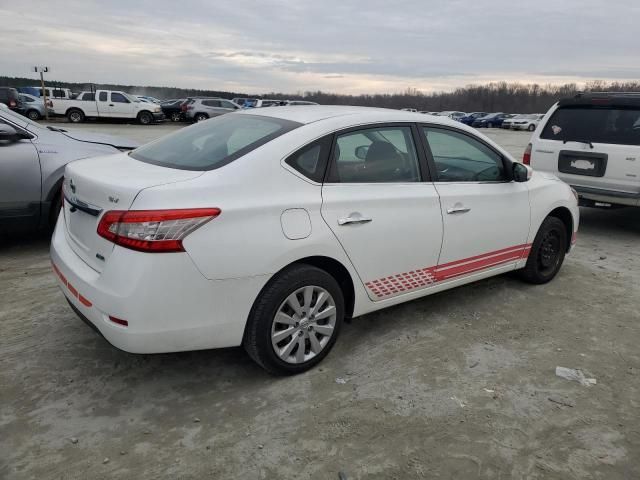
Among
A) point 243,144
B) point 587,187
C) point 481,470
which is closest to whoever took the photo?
point 481,470

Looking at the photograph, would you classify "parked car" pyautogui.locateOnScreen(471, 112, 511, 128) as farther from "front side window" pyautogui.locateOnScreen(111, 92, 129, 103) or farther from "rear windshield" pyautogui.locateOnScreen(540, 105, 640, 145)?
"rear windshield" pyautogui.locateOnScreen(540, 105, 640, 145)

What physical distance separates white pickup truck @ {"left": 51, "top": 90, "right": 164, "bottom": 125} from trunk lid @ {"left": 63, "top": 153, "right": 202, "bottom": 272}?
1133 inches

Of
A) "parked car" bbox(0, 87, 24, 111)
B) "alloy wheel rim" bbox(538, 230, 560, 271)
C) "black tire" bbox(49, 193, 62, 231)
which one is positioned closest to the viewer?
"alloy wheel rim" bbox(538, 230, 560, 271)

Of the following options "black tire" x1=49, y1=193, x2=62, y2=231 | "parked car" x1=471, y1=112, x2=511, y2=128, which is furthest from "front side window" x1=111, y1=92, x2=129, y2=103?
"parked car" x1=471, y1=112, x2=511, y2=128

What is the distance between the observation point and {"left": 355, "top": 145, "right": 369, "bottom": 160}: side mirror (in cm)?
333

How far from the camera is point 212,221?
103 inches

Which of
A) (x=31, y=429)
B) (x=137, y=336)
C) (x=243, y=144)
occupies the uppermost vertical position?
(x=243, y=144)

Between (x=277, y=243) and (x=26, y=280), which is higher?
(x=277, y=243)

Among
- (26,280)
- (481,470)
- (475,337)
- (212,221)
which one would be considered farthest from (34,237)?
(481,470)

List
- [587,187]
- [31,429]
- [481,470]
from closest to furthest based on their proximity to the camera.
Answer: [481,470] → [31,429] → [587,187]

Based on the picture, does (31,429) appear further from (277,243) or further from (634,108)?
(634,108)

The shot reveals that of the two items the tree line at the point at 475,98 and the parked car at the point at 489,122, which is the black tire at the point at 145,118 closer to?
the parked car at the point at 489,122

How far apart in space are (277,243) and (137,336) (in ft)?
2.82

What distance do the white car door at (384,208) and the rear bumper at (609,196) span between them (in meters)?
3.93
